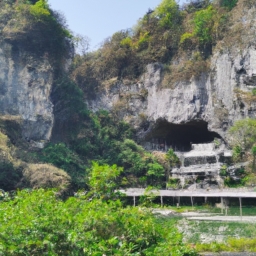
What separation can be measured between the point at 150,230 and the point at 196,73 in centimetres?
2856

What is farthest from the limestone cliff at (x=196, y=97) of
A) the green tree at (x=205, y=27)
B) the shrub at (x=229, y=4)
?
the shrub at (x=229, y=4)

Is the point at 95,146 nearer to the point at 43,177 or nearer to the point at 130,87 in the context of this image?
the point at 130,87

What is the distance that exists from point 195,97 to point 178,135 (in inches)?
224

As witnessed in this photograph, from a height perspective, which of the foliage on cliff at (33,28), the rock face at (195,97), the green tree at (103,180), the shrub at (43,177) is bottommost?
the shrub at (43,177)

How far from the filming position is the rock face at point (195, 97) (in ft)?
96.2

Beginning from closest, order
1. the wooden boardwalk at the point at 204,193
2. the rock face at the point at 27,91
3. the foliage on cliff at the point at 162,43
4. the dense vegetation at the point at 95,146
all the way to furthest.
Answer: the dense vegetation at the point at 95,146 → the wooden boardwalk at the point at 204,193 → the rock face at the point at 27,91 → the foliage on cliff at the point at 162,43

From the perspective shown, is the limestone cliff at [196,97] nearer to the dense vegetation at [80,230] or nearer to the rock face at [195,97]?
the rock face at [195,97]

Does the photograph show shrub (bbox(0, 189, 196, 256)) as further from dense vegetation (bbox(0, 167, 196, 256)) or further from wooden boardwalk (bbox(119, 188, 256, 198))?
wooden boardwalk (bbox(119, 188, 256, 198))

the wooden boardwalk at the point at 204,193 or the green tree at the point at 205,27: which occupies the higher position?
the green tree at the point at 205,27

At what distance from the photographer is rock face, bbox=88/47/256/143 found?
96.2 feet

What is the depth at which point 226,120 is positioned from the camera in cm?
2986

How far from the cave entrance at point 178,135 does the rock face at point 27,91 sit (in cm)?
1102

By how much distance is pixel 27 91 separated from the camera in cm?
2777

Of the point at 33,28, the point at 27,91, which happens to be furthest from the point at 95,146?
the point at 33,28
